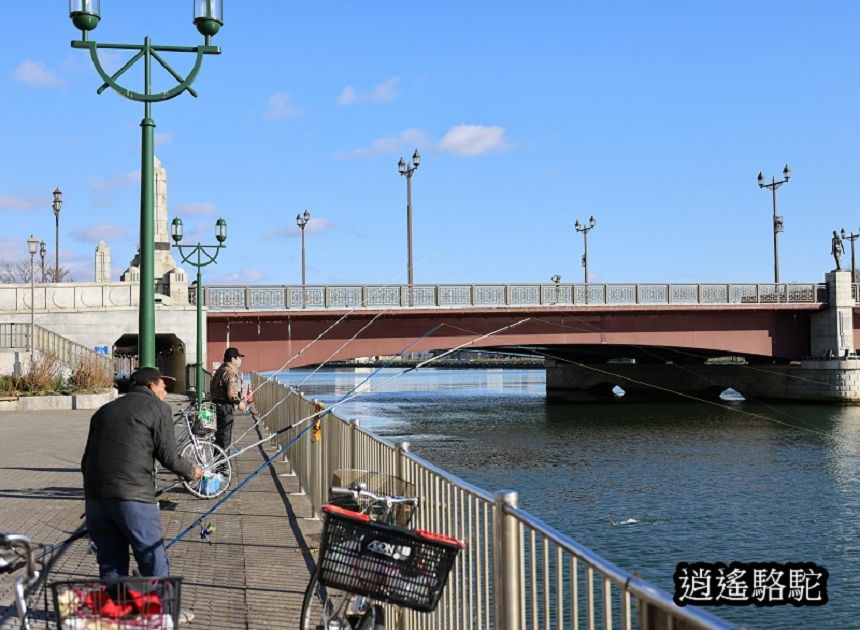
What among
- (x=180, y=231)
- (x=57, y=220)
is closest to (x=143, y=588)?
(x=180, y=231)

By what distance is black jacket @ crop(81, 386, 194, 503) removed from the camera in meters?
5.69

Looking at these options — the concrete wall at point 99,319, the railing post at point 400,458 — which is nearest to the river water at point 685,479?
the railing post at point 400,458

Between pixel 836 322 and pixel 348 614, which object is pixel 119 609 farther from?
pixel 836 322

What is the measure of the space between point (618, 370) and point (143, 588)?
189 ft

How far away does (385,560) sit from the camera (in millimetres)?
4297

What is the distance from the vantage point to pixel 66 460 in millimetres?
15703

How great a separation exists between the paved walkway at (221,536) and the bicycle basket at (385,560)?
161 cm

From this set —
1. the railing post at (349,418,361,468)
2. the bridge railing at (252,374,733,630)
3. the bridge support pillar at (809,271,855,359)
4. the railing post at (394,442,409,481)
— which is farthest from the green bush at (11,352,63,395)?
the bridge support pillar at (809,271,855,359)

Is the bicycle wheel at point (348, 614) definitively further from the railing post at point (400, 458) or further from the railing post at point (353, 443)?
the railing post at point (353, 443)

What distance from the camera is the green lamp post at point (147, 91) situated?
984 cm

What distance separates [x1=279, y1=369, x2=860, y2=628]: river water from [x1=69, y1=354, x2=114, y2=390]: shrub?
1013 centimetres

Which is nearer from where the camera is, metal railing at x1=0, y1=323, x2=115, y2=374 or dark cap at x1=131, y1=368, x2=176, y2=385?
dark cap at x1=131, y1=368, x2=176, y2=385

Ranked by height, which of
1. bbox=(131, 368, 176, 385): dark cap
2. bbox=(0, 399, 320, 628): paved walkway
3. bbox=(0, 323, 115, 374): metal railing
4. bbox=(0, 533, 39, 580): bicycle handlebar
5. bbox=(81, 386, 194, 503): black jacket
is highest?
bbox=(0, 323, 115, 374): metal railing

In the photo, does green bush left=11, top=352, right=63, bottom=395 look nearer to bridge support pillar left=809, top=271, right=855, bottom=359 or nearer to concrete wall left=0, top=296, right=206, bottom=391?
concrete wall left=0, top=296, right=206, bottom=391
